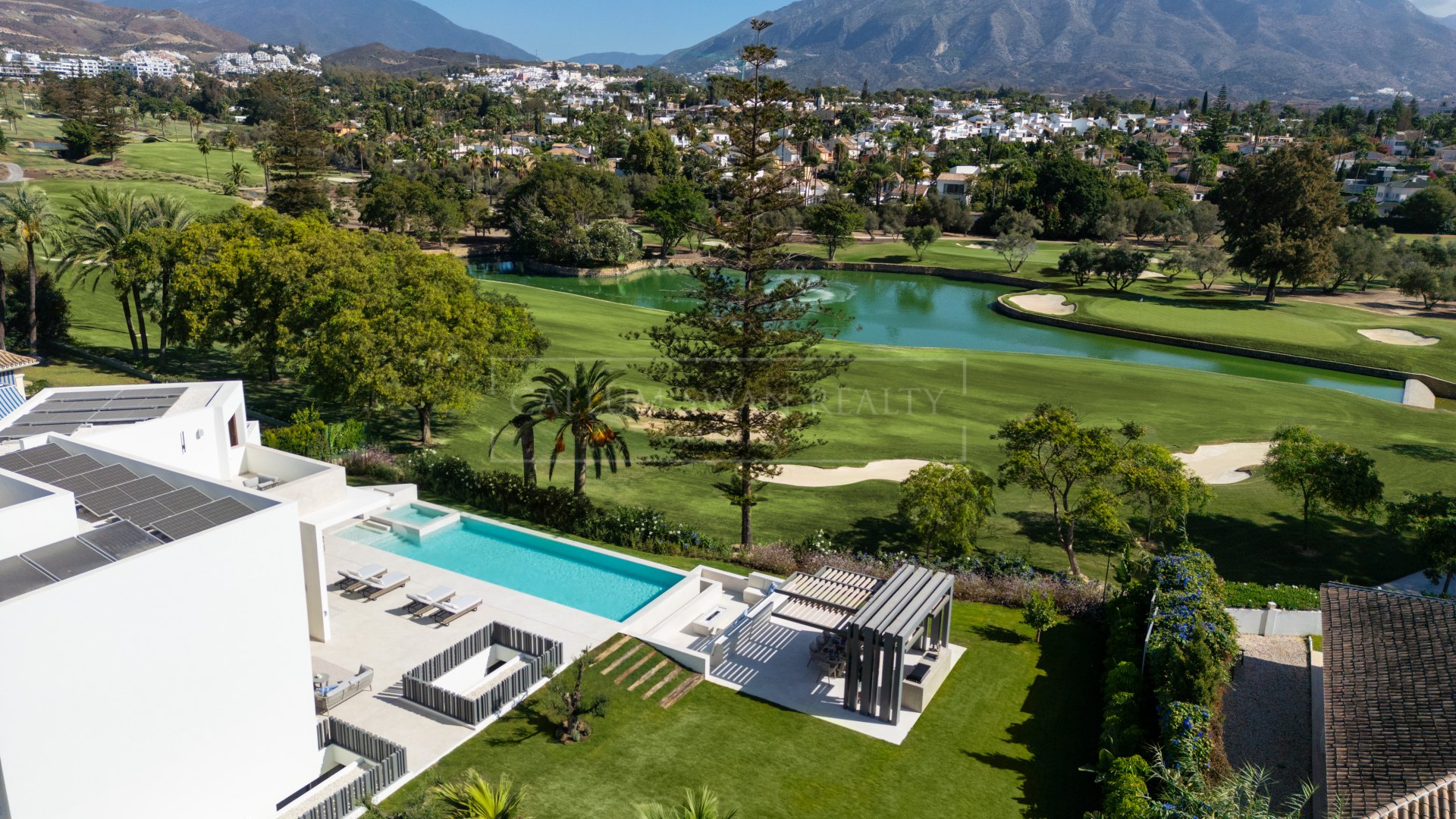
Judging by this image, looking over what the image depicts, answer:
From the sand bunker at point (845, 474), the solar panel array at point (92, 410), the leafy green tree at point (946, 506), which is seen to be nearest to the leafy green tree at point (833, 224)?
the sand bunker at point (845, 474)

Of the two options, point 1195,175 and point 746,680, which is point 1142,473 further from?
point 1195,175

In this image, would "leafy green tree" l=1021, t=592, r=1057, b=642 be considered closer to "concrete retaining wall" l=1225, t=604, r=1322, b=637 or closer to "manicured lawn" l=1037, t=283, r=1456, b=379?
"concrete retaining wall" l=1225, t=604, r=1322, b=637

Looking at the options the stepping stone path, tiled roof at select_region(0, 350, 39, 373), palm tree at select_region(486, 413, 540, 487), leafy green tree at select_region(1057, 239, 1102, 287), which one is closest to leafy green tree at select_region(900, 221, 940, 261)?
leafy green tree at select_region(1057, 239, 1102, 287)

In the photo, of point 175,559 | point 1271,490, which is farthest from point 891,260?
point 175,559

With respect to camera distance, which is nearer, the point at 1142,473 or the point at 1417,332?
the point at 1142,473

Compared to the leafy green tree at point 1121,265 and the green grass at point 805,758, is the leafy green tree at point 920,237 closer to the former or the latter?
the leafy green tree at point 1121,265

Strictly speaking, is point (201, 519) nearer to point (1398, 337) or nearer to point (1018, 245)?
point (1398, 337)
